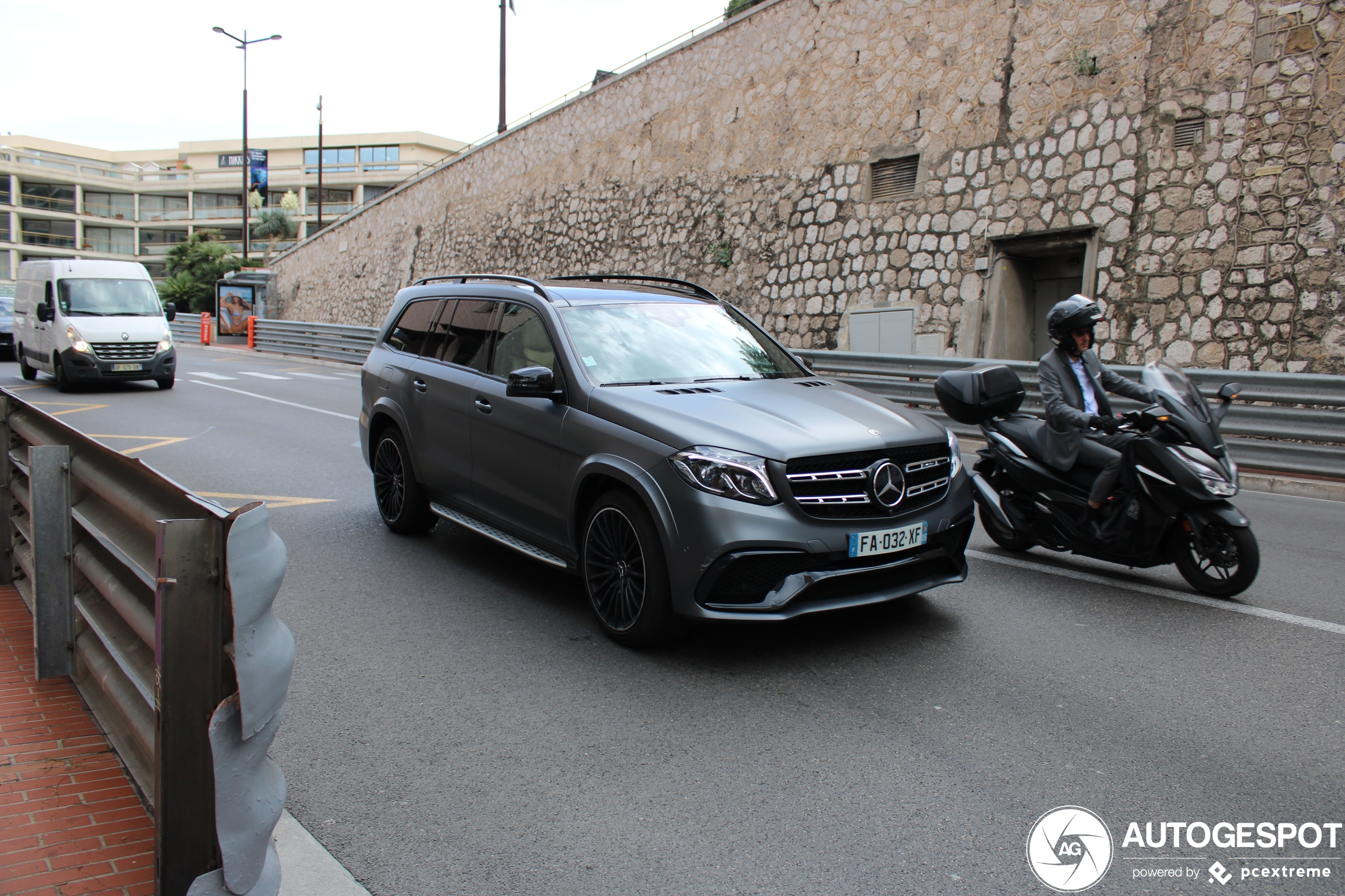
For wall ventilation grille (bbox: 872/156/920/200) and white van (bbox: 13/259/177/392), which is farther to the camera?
wall ventilation grille (bbox: 872/156/920/200)

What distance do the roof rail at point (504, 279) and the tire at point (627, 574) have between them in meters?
1.60

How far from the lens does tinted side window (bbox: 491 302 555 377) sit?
5.42 m

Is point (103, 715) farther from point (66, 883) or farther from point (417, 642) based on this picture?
point (417, 642)

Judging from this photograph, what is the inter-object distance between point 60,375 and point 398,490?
1342 centimetres

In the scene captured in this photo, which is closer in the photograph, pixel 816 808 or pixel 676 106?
pixel 816 808

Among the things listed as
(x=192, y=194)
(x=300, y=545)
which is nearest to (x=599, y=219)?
(x=300, y=545)

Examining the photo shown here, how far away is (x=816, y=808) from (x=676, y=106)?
22.0m

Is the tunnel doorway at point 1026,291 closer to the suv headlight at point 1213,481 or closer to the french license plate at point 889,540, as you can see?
the suv headlight at point 1213,481

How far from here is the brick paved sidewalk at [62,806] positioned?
2.57 m

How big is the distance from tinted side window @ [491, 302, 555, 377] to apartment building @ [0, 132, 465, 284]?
9039 centimetres

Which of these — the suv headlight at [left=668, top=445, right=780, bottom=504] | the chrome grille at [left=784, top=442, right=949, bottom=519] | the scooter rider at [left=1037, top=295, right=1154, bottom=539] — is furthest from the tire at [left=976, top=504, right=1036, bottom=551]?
the suv headlight at [left=668, top=445, right=780, bottom=504]

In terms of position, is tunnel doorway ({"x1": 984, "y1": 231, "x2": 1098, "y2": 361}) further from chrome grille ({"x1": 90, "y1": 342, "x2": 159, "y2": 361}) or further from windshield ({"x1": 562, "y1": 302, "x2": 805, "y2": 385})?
chrome grille ({"x1": 90, "y1": 342, "x2": 159, "y2": 361})

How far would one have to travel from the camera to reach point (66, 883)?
2531mm

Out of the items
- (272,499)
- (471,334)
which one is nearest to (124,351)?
(272,499)
